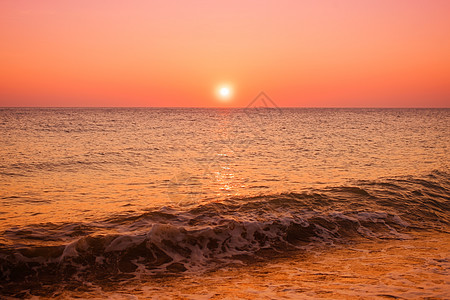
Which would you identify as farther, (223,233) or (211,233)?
(223,233)

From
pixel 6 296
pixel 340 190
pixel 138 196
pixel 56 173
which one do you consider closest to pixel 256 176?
pixel 340 190

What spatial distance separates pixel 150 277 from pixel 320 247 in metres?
4.95

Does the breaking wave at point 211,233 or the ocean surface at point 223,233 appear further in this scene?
the breaking wave at point 211,233

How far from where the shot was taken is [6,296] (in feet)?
24.8

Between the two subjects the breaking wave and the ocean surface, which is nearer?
the ocean surface

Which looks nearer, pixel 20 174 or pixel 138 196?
pixel 138 196

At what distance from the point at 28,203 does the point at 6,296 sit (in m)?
6.34

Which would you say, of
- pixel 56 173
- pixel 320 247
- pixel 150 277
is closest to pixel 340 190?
pixel 320 247

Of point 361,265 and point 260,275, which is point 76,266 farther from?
point 361,265

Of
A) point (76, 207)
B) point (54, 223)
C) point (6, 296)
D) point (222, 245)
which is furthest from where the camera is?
point (76, 207)

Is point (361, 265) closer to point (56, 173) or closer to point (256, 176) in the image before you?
point (256, 176)

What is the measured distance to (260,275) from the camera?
842 centimetres

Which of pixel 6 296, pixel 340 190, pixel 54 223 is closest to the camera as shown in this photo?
pixel 6 296

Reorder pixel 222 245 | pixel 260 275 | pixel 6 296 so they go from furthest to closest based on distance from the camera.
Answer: pixel 222 245, pixel 260 275, pixel 6 296
